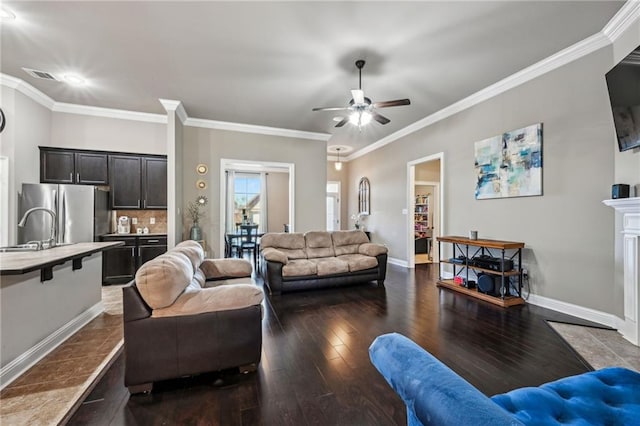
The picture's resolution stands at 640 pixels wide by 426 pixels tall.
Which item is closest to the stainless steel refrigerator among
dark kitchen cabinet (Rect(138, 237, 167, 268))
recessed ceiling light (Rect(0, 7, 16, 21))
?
dark kitchen cabinet (Rect(138, 237, 167, 268))

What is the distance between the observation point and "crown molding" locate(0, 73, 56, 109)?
376 centimetres

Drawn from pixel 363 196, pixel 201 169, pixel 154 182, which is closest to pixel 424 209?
pixel 363 196

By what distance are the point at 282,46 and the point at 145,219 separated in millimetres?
4189

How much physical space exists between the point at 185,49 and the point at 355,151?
18.7 feet

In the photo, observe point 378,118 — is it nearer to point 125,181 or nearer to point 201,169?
point 201,169

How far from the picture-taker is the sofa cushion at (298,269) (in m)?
4.04

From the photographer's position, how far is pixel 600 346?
244 centimetres

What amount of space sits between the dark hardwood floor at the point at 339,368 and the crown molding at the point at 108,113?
4211mm

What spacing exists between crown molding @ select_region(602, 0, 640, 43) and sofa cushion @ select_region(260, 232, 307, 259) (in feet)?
15.0

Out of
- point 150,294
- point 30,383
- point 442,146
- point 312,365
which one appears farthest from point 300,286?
point 442,146

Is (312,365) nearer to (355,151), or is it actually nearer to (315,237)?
(315,237)

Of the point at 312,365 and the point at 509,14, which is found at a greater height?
the point at 509,14

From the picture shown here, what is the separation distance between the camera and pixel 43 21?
2703 millimetres

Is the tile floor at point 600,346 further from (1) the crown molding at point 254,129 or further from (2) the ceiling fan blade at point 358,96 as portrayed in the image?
(1) the crown molding at point 254,129
